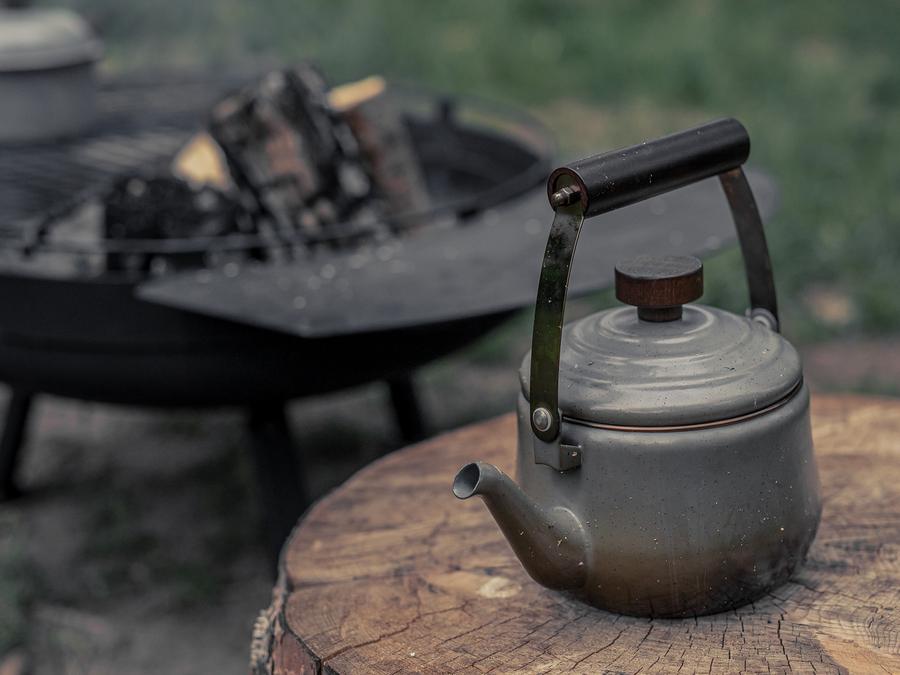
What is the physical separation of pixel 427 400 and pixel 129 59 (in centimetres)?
311

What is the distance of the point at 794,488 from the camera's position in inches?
44.0

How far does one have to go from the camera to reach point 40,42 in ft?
8.68

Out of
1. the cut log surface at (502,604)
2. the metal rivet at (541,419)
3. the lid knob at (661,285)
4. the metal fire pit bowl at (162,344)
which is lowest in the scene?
the metal fire pit bowl at (162,344)

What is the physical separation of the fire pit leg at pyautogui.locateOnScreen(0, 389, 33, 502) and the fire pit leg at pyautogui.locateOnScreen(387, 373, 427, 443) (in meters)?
0.89

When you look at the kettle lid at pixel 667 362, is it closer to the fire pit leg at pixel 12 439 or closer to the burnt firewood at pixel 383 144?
the burnt firewood at pixel 383 144

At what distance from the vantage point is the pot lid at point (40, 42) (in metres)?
2.63

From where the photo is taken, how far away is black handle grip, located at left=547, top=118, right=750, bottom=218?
3.39ft

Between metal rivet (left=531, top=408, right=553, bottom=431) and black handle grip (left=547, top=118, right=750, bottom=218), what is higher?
black handle grip (left=547, top=118, right=750, bottom=218)

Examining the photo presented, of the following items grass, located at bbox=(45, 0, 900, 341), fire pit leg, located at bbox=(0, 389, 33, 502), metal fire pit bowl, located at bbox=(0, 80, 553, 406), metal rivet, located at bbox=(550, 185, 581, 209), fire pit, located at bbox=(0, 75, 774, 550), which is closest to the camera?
metal rivet, located at bbox=(550, 185, 581, 209)

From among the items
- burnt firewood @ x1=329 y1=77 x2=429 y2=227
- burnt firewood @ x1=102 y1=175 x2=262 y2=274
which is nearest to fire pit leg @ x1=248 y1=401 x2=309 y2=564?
burnt firewood @ x1=102 y1=175 x2=262 y2=274

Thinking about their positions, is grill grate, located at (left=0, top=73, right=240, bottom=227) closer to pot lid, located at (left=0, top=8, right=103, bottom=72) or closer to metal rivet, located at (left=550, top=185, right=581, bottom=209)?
pot lid, located at (left=0, top=8, right=103, bottom=72)

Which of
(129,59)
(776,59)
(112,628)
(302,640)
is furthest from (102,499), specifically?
(776,59)

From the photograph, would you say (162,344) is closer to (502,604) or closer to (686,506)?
(502,604)

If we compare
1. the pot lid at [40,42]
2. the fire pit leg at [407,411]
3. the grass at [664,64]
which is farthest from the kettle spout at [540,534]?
the grass at [664,64]
